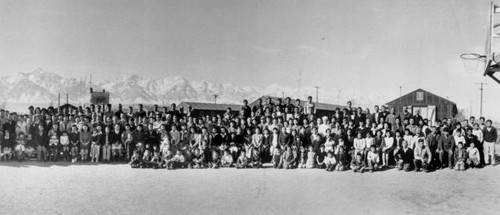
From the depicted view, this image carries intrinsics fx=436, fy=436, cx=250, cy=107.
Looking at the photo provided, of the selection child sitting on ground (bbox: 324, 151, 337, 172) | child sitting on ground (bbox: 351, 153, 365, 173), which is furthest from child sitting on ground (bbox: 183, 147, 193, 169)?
child sitting on ground (bbox: 351, 153, 365, 173)

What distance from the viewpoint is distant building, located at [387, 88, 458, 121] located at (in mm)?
42875

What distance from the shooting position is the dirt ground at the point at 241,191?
24.6 feet

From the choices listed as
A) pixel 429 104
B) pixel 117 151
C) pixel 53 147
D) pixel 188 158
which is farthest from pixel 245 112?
pixel 429 104

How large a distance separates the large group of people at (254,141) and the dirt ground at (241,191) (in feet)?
2.41

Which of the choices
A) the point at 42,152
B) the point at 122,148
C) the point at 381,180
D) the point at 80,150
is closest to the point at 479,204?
the point at 381,180

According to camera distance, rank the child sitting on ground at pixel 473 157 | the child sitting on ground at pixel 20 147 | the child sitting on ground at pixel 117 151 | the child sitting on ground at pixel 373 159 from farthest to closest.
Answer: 1. the child sitting on ground at pixel 117 151
2. the child sitting on ground at pixel 20 147
3. the child sitting on ground at pixel 373 159
4. the child sitting on ground at pixel 473 157

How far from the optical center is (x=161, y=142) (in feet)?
45.5

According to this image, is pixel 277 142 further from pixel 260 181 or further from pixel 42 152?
pixel 42 152

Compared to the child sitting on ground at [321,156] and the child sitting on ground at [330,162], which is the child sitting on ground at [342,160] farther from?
the child sitting on ground at [321,156]

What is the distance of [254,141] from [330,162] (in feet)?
8.89

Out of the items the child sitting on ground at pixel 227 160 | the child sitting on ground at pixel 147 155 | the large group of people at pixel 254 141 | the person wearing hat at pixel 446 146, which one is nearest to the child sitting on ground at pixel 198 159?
the large group of people at pixel 254 141

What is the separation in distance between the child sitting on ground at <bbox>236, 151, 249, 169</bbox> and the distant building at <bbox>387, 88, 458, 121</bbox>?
33660 millimetres

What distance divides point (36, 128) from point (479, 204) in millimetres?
12525

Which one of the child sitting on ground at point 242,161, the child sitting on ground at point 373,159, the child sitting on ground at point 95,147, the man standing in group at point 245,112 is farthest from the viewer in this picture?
the man standing in group at point 245,112
